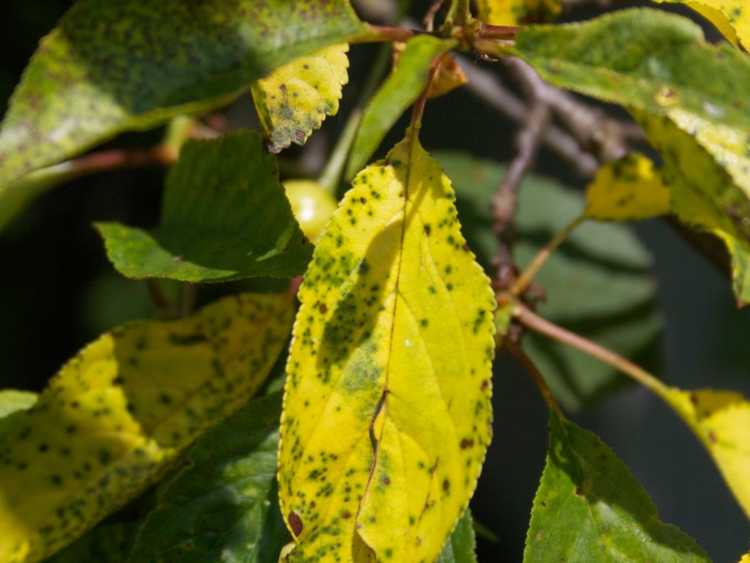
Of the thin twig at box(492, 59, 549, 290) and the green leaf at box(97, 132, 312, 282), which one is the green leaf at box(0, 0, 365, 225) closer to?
the green leaf at box(97, 132, 312, 282)

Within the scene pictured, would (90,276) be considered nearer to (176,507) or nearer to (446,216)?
(176,507)

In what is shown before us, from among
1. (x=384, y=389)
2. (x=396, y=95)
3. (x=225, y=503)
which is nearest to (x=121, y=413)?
(x=225, y=503)

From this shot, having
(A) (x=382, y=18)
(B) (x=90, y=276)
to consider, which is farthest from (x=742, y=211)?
(B) (x=90, y=276)

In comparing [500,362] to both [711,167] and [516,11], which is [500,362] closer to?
[516,11]

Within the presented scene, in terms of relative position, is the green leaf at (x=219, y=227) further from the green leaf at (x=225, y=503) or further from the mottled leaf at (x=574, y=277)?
the mottled leaf at (x=574, y=277)

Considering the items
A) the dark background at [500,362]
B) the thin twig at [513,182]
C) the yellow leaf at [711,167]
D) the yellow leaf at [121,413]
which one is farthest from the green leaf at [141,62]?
the dark background at [500,362]

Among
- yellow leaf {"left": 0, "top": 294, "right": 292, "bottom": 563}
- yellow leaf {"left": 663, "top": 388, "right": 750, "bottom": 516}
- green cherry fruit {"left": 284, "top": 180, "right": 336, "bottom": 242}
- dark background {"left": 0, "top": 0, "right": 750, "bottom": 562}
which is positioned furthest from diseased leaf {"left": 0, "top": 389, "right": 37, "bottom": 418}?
dark background {"left": 0, "top": 0, "right": 750, "bottom": 562}
